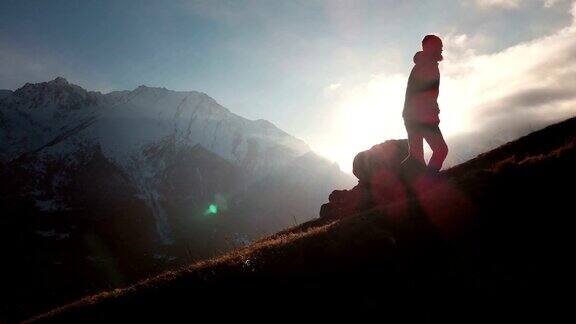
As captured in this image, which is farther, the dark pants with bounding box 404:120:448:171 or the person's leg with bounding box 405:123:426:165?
the person's leg with bounding box 405:123:426:165

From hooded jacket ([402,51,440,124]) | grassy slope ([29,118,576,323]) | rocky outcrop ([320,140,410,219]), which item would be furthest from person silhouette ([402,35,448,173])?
rocky outcrop ([320,140,410,219])

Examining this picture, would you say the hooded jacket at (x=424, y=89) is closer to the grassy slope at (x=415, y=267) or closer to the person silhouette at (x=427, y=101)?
the person silhouette at (x=427, y=101)

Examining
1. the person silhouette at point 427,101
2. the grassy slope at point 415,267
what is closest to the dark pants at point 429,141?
the person silhouette at point 427,101

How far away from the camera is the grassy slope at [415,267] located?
635 centimetres

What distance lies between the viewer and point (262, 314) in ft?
24.2

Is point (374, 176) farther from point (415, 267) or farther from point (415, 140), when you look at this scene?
point (415, 267)

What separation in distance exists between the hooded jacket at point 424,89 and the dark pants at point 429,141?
254 millimetres

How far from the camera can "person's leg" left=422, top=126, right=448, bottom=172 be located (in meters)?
15.2

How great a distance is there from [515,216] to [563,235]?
1053mm

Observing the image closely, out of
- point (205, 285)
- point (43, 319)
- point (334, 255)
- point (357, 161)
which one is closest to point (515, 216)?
point (334, 255)

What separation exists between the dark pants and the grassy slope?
201 inches

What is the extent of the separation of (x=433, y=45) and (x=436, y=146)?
3559 millimetres

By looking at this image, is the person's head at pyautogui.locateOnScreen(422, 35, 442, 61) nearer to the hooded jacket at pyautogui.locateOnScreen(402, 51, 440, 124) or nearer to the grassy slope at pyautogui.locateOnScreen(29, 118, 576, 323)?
the hooded jacket at pyautogui.locateOnScreen(402, 51, 440, 124)

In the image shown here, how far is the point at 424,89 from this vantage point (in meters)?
15.8
